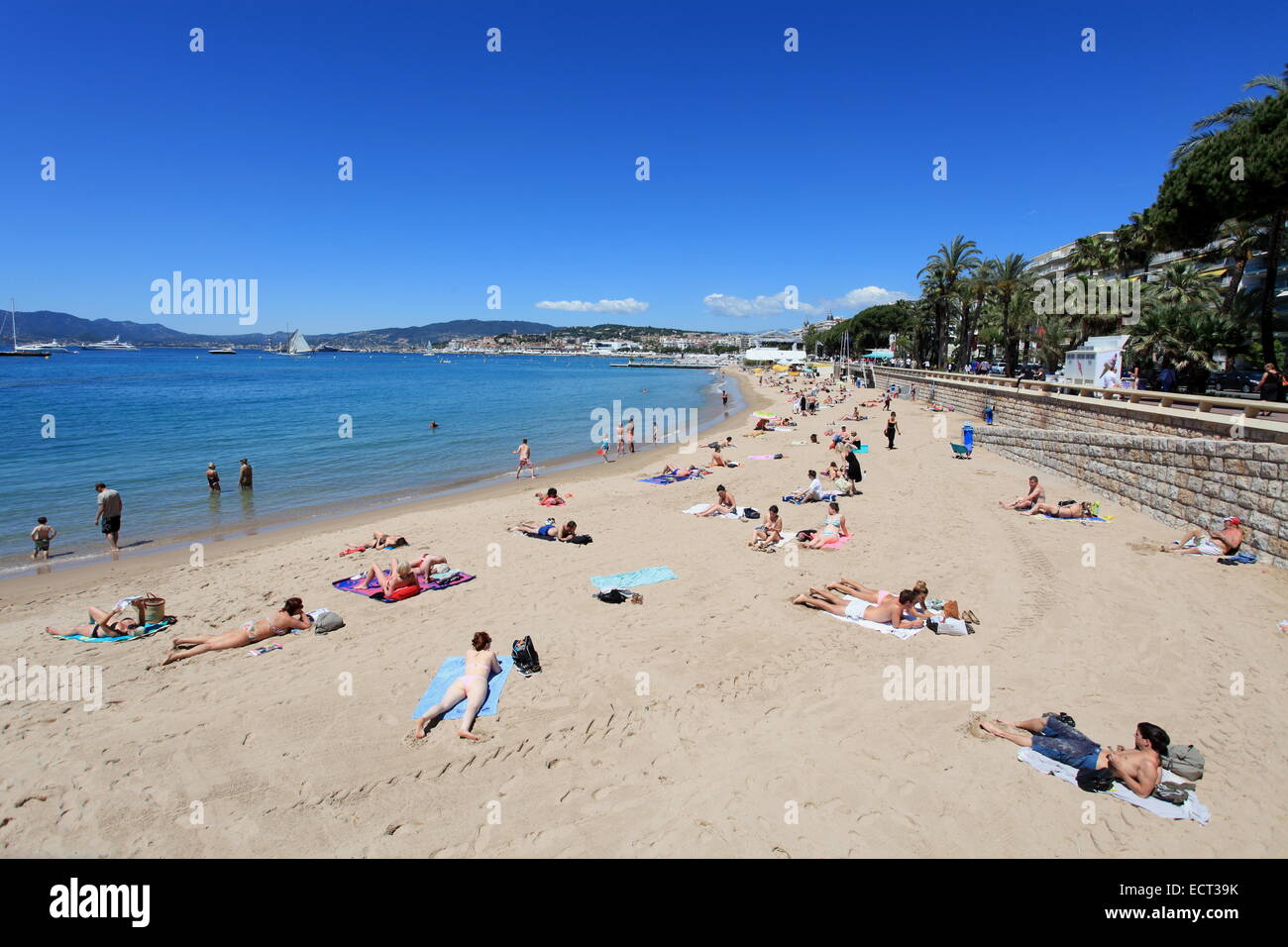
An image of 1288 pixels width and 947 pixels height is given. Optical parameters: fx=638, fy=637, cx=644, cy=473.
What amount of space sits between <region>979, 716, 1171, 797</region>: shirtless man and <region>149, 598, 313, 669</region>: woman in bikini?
309 inches

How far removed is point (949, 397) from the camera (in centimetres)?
3353

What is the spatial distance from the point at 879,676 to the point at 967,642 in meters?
1.54

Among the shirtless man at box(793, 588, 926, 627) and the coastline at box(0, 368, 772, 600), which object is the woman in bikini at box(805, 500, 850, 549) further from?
the coastline at box(0, 368, 772, 600)

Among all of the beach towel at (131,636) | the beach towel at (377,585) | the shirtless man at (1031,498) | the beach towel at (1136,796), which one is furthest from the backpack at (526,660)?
the shirtless man at (1031,498)

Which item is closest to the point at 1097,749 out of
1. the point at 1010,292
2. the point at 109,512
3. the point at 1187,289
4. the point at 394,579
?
the point at 394,579

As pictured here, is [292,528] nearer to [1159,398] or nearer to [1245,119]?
[1159,398]

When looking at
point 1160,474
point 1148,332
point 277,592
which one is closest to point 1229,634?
point 1160,474

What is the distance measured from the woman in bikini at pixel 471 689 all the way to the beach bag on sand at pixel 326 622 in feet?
8.32

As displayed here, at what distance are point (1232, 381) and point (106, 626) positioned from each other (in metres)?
35.6

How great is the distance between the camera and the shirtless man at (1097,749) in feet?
15.8

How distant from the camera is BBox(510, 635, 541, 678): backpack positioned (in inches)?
→ 269

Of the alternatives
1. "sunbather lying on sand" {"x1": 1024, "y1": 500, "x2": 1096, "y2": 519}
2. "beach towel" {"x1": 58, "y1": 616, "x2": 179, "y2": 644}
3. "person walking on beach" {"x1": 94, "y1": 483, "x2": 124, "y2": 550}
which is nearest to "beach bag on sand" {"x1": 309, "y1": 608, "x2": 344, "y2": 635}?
"beach towel" {"x1": 58, "y1": 616, "x2": 179, "y2": 644}

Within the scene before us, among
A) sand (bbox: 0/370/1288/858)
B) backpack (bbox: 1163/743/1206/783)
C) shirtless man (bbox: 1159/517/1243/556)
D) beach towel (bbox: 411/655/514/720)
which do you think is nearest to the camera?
sand (bbox: 0/370/1288/858)
